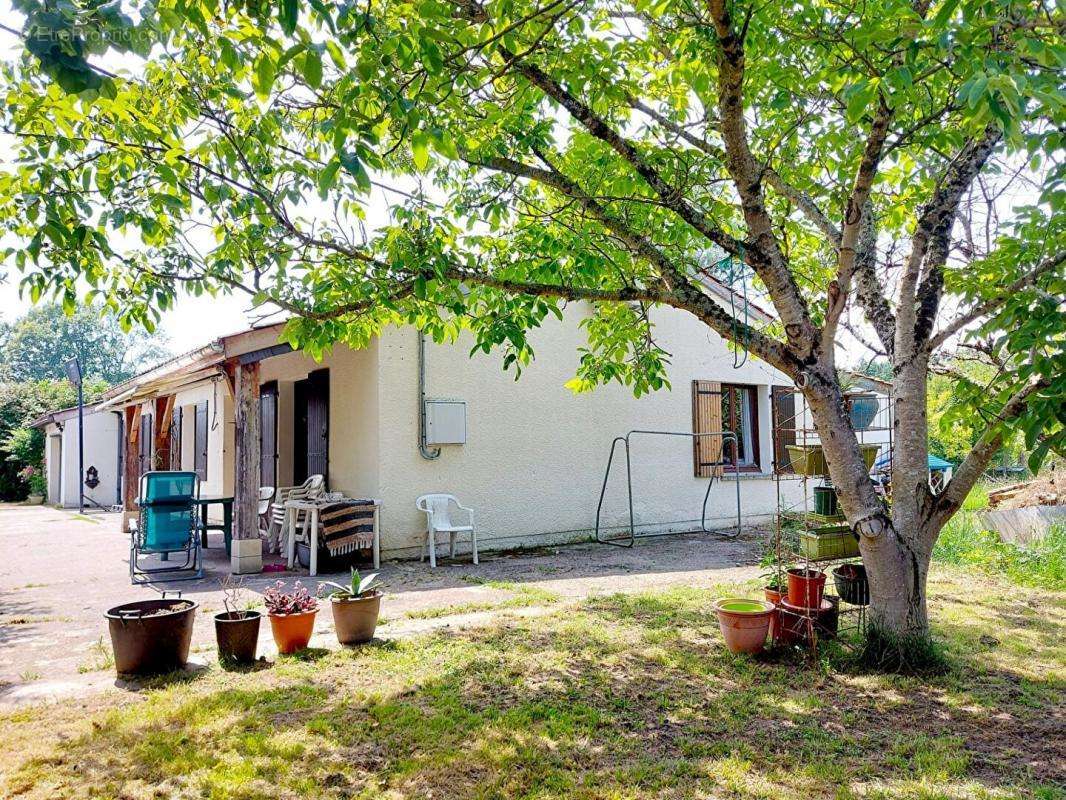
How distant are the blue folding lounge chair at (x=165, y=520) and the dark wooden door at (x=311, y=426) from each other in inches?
79.9

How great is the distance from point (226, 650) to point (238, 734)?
3.94 ft

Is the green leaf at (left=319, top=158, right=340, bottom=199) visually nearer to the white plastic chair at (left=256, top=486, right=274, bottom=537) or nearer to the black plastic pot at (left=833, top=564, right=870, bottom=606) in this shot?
the black plastic pot at (left=833, top=564, right=870, bottom=606)

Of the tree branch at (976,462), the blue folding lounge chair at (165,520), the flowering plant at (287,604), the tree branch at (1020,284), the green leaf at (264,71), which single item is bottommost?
the flowering plant at (287,604)

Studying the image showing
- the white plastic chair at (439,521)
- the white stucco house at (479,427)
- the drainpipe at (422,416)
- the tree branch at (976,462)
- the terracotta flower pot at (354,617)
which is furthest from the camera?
the drainpipe at (422,416)

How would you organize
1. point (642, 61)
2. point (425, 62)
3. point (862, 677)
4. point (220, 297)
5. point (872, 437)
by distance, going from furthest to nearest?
point (872, 437), point (642, 61), point (220, 297), point (862, 677), point (425, 62)

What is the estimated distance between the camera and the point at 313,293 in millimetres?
4633

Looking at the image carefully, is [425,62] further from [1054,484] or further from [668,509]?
[1054,484]

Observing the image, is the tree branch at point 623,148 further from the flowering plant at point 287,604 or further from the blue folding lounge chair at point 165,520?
the blue folding lounge chair at point 165,520

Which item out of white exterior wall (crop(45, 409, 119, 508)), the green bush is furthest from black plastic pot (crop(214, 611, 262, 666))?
white exterior wall (crop(45, 409, 119, 508))

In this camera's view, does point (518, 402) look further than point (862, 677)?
Yes

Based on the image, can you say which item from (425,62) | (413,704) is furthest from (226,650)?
(425,62)

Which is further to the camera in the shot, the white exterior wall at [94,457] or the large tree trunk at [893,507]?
the white exterior wall at [94,457]

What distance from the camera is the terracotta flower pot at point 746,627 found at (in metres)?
4.43

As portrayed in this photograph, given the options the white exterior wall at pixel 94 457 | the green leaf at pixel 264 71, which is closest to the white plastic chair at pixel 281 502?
the green leaf at pixel 264 71
